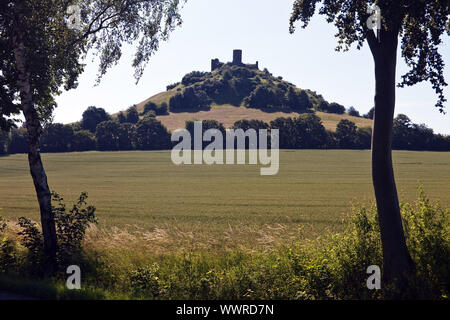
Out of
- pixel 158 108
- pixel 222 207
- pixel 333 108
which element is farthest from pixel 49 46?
pixel 333 108

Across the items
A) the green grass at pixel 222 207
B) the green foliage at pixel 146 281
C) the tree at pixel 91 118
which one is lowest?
the green grass at pixel 222 207

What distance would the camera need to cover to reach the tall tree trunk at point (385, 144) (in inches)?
336

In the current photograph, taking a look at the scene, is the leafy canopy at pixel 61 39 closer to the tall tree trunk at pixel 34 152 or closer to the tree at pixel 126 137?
the tall tree trunk at pixel 34 152

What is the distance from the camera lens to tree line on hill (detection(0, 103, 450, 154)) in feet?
323

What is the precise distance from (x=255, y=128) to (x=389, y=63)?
103 m

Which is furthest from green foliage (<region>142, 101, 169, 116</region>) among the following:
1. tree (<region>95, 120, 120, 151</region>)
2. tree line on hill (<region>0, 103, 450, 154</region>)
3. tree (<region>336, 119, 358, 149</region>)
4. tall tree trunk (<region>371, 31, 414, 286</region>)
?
tall tree trunk (<region>371, 31, 414, 286</region>)

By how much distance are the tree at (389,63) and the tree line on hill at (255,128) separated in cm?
9256

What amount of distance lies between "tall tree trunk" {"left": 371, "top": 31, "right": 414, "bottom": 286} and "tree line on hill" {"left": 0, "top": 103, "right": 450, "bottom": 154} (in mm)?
93487

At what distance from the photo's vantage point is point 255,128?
111 metres

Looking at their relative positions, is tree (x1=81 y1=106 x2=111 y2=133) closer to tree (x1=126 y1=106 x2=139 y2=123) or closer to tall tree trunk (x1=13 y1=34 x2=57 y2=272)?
tree (x1=126 y1=106 x2=139 y2=123)

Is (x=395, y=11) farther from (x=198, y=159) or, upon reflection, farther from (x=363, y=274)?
(x=198, y=159)

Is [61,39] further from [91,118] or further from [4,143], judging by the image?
[91,118]

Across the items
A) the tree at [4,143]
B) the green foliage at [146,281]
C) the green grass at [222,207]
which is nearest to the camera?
the green foliage at [146,281]

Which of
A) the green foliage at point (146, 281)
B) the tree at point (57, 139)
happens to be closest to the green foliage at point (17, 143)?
the tree at point (57, 139)
